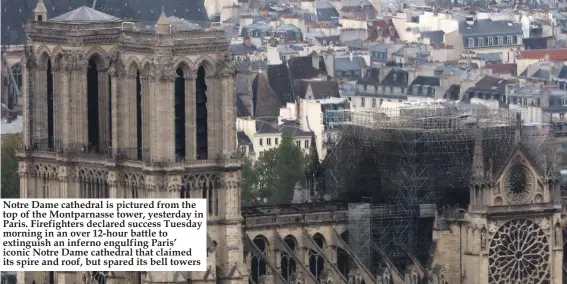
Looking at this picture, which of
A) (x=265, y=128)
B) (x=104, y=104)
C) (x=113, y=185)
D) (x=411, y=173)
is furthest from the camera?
(x=265, y=128)

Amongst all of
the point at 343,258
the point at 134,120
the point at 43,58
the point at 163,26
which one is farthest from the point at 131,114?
the point at 343,258

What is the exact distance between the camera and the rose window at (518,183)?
146250 mm

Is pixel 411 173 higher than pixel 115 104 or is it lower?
lower

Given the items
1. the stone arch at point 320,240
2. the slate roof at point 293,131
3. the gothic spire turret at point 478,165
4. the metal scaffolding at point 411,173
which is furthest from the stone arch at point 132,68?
the slate roof at point 293,131

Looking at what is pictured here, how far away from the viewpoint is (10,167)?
567 feet

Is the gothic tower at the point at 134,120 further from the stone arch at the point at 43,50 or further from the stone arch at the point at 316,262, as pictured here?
the stone arch at the point at 316,262

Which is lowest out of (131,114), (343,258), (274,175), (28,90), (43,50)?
(343,258)

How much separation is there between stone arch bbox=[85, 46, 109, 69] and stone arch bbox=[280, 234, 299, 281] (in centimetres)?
998

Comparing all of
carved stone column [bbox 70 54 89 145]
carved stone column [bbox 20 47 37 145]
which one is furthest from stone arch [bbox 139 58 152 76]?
carved stone column [bbox 20 47 37 145]

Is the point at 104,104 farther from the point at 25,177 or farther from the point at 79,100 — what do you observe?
the point at 25,177

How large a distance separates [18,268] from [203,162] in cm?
953

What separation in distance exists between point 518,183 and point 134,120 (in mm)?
16644

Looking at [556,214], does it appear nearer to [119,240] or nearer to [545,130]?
[119,240]

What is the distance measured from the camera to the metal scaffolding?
147500mm
